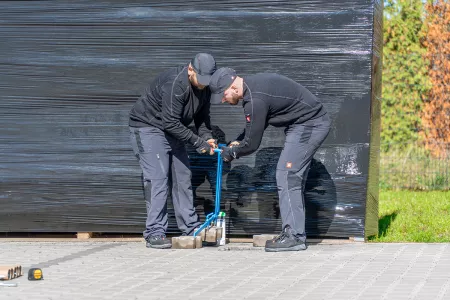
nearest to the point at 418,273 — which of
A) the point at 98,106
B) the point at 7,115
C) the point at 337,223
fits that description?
the point at 337,223

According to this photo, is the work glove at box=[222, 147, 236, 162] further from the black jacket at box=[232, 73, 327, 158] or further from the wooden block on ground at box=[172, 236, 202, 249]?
the wooden block on ground at box=[172, 236, 202, 249]

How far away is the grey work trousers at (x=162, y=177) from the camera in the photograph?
758 centimetres

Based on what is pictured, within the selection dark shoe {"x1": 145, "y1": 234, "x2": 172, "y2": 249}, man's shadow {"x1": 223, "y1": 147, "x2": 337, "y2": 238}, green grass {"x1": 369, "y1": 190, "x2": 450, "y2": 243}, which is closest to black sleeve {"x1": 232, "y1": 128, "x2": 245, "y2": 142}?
man's shadow {"x1": 223, "y1": 147, "x2": 337, "y2": 238}

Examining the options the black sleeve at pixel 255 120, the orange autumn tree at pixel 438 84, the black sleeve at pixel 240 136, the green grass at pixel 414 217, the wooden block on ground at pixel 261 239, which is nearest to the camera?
the black sleeve at pixel 255 120

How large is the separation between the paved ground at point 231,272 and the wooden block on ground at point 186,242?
4.9 inches

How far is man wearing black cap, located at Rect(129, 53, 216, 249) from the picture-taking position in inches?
287

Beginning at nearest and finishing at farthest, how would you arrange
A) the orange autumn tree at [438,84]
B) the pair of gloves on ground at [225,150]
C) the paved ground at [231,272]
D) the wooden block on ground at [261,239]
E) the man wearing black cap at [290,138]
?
the paved ground at [231,272] < the man wearing black cap at [290,138] < the pair of gloves on ground at [225,150] < the wooden block on ground at [261,239] < the orange autumn tree at [438,84]

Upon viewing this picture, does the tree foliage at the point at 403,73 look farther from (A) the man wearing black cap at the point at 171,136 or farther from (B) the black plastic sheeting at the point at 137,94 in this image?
(A) the man wearing black cap at the point at 171,136

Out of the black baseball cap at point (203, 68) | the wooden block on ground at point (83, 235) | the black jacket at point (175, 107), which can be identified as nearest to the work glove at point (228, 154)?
the black jacket at point (175, 107)

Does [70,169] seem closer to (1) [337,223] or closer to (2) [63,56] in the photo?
(2) [63,56]

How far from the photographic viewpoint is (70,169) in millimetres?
8078

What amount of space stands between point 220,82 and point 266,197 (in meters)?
1.39

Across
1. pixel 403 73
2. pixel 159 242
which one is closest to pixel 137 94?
pixel 159 242

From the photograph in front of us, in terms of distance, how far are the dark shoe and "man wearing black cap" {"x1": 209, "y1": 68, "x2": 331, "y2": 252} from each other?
0.91m
